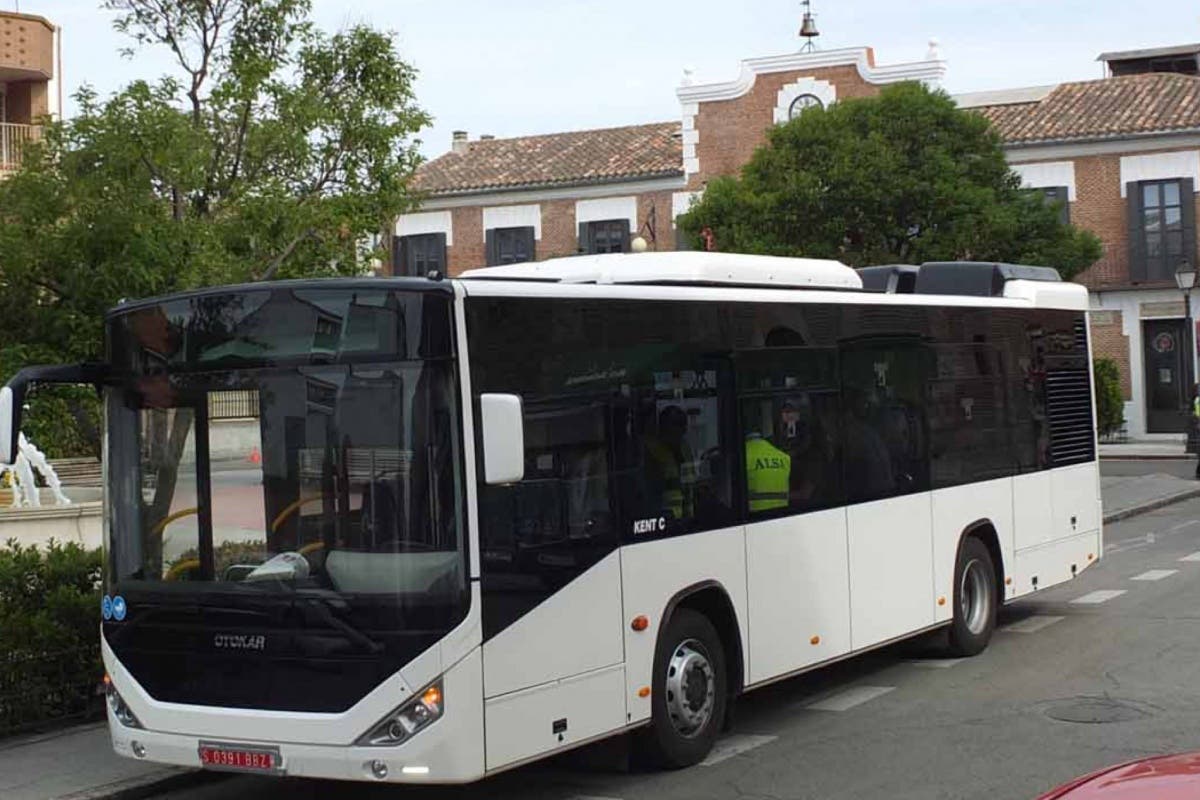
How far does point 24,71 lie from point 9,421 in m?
31.1

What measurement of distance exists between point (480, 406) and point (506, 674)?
1271 millimetres

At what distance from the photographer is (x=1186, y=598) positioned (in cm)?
1516

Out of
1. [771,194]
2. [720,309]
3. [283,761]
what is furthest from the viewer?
[771,194]

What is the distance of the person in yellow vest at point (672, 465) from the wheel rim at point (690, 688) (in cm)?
76

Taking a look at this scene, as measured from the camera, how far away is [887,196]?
115 feet

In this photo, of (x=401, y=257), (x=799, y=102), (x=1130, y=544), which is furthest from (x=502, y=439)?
(x=401, y=257)

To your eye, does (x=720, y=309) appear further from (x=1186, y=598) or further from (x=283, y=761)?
(x=1186, y=598)

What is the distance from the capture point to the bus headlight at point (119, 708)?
8.04 meters

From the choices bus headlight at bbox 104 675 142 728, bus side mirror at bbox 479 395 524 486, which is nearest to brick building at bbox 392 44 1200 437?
A: bus headlight at bbox 104 675 142 728

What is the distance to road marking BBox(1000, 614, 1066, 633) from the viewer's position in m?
13.8

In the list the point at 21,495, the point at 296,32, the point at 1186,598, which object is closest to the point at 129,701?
the point at 296,32

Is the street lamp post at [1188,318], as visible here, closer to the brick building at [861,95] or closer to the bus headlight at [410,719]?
the brick building at [861,95]

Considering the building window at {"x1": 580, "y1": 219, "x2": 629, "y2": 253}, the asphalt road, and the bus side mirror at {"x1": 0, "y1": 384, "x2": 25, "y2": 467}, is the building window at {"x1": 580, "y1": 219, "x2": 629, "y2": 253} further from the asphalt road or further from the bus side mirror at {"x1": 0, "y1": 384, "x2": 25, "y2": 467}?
the bus side mirror at {"x1": 0, "y1": 384, "x2": 25, "y2": 467}

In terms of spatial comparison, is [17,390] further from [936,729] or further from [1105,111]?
[1105,111]
